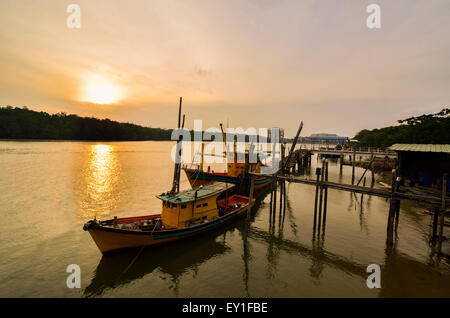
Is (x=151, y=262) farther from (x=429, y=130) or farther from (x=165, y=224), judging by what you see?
(x=429, y=130)

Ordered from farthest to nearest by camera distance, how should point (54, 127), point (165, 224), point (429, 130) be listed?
1. point (54, 127)
2. point (429, 130)
3. point (165, 224)

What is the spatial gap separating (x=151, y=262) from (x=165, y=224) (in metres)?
3.08

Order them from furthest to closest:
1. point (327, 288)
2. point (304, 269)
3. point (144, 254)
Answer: point (144, 254), point (304, 269), point (327, 288)

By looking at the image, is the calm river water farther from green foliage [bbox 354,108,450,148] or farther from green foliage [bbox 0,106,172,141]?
green foliage [bbox 0,106,172,141]

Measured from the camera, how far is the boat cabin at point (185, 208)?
53.4 feet

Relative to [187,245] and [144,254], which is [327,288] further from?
[144,254]

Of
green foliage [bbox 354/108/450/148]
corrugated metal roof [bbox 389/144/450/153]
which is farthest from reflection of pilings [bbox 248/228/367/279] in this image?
green foliage [bbox 354/108/450/148]

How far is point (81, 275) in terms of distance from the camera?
41.2 feet

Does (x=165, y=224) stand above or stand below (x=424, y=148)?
below

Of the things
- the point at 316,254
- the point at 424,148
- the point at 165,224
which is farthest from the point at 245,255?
the point at 424,148

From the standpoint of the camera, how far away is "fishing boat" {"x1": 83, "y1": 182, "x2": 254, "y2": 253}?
13812mm

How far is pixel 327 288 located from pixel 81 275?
14.8 meters

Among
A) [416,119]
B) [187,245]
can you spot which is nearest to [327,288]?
[187,245]

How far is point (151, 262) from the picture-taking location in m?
14.1
